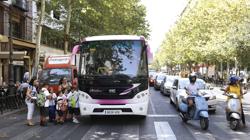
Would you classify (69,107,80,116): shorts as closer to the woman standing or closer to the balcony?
the woman standing

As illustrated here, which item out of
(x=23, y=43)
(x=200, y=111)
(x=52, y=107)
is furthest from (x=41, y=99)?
(x=23, y=43)

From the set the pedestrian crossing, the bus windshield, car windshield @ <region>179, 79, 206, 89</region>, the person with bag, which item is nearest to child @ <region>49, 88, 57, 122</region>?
the person with bag

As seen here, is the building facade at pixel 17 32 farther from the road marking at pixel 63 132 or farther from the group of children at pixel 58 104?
the road marking at pixel 63 132

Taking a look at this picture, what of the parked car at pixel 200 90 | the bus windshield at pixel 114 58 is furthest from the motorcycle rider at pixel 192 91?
the parked car at pixel 200 90

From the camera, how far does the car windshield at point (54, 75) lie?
23500 mm

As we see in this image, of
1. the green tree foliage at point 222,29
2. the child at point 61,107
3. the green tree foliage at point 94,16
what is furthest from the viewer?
the green tree foliage at point 222,29

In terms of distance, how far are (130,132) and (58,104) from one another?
10.7 ft

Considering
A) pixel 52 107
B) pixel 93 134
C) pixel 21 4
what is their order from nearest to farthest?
pixel 93 134 < pixel 52 107 < pixel 21 4

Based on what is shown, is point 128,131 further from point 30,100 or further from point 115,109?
point 30,100

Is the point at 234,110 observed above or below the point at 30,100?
below

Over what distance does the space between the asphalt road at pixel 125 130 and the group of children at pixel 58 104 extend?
14.0 inches

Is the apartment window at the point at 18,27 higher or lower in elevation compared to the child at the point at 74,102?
higher

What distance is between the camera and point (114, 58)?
15.4 metres

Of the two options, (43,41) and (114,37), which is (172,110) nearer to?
(114,37)
